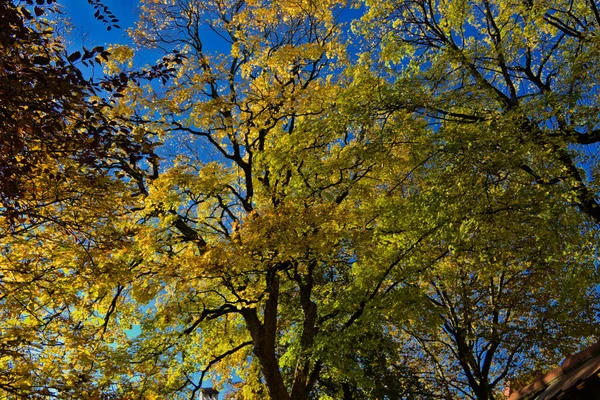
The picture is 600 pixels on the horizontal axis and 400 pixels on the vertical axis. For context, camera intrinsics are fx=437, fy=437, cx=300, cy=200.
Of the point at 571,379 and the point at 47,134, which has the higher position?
the point at 47,134

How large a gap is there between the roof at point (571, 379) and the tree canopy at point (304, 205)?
1253 millimetres

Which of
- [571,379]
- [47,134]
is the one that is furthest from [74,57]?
[571,379]

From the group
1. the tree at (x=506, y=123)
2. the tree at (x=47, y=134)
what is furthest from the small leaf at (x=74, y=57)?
the tree at (x=506, y=123)

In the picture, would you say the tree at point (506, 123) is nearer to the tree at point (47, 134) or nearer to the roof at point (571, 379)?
the roof at point (571, 379)

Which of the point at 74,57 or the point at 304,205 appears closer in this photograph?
the point at 74,57

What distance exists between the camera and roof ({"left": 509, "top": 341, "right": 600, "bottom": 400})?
5.53 meters

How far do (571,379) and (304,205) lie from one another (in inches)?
230

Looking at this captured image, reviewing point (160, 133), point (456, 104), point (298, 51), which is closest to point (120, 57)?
point (160, 133)

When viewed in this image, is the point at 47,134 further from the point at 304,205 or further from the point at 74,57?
the point at 304,205

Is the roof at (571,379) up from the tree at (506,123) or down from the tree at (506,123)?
down

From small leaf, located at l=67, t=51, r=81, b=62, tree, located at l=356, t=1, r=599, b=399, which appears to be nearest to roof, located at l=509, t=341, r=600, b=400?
tree, located at l=356, t=1, r=599, b=399

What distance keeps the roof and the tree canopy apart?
125cm

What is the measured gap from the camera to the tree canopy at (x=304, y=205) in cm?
464

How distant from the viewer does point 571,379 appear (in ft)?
20.1
